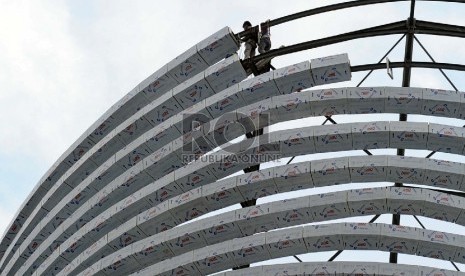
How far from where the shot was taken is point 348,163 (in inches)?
970

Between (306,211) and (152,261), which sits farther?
(152,261)

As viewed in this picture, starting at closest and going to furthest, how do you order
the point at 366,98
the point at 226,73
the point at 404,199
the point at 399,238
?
the point at 399,238
the point at 404,199
the point at 366,98
the point at 226,73

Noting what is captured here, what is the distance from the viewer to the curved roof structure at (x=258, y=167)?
24312 millimetres

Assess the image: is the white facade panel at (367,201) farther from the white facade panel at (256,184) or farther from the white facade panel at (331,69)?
the white facade panel at (331,69)

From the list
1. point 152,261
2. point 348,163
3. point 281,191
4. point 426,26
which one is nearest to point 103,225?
point 152,261

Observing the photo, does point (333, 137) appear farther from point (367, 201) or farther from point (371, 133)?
point (367, 201)

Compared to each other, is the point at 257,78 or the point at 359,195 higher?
the point at 257,78

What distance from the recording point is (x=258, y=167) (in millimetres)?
28297

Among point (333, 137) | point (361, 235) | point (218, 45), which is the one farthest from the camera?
point (218, 45)

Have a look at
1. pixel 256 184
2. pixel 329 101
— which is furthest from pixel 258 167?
pixel 329 101

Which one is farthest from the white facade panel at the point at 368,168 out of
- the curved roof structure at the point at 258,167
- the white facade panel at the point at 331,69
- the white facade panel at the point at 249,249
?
the white facade panel at the point at 249,249

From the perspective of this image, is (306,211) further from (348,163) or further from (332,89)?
(332,89)

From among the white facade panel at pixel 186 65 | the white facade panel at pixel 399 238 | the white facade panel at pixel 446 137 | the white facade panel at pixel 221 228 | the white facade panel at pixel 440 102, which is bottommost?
the white facade panel at pixel 399 238

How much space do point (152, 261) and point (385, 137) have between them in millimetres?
8369
